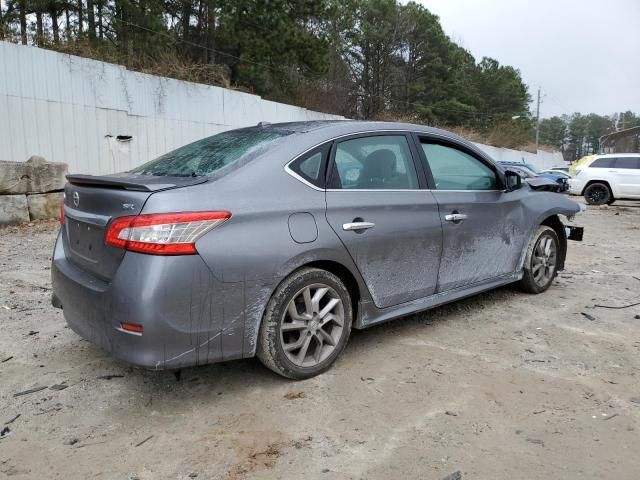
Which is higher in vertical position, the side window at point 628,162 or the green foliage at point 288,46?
the green foliage at point 288,46

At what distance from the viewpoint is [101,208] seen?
2.72m

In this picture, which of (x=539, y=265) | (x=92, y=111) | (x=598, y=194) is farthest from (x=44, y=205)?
(x=598, y=194)

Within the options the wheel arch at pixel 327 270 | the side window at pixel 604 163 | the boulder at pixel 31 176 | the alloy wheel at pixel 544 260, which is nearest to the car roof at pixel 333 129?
the wheel arch at pixel 327 270

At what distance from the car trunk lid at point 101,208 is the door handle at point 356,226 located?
2.90ft

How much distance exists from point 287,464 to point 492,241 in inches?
105

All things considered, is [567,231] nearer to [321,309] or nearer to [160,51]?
[321,309]

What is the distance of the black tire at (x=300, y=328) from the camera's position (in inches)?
112

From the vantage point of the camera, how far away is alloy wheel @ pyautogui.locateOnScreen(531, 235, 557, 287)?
4836mm

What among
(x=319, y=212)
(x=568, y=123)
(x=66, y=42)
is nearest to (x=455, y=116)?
(x=66, y=42)

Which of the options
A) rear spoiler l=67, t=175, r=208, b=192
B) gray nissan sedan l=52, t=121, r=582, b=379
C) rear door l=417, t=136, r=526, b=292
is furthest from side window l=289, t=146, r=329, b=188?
rear door l=417, t=136, r=526, b=292

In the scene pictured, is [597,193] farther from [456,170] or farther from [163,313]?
[163,313]

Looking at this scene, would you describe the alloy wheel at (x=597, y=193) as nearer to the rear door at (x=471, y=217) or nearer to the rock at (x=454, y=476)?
the rear door at (x=471, y=217)

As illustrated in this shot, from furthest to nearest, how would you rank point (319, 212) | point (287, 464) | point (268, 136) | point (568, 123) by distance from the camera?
point (568, 123), point (268, 136), point (319, 212), point (287, 464)

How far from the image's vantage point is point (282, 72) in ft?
64.7
